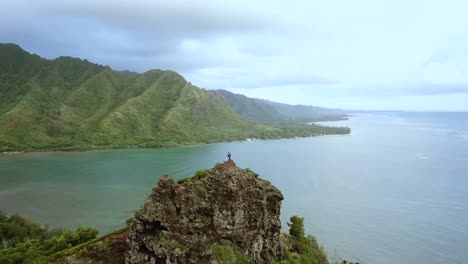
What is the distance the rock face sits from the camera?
109ft

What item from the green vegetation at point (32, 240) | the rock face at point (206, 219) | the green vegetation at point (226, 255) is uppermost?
the rock face at point (206, 219)

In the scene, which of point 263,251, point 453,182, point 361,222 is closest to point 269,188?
point 263,251

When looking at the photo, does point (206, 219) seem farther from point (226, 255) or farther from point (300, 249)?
point (300, 249)

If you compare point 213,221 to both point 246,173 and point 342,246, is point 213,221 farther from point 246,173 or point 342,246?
point 342,246

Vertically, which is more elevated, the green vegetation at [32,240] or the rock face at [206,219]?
the rock face at [206,219]

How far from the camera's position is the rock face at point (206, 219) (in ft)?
109

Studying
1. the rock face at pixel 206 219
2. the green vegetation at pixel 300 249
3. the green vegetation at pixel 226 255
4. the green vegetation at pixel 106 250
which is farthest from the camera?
the green vegetation at pixel 300 249

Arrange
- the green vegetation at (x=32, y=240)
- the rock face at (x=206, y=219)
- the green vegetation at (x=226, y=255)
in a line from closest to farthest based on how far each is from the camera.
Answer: the rock face at (x=206, y=219)
the green vegetation at (x=226, y=255)
the green vegetation at (x=32, y=240)

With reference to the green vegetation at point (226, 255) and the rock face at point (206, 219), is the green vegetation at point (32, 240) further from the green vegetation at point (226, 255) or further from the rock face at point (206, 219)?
the green vegetation at point (226, 255)

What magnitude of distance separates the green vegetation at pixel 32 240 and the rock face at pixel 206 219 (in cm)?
1126

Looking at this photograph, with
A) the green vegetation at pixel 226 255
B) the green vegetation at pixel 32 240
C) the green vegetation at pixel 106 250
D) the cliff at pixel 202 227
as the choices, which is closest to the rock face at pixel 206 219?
the cliff at pixel 202 227

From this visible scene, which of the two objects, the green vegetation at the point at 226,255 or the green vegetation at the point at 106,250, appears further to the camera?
the green vegetation at the point at 106,250

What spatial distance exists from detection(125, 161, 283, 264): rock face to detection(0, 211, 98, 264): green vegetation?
11260 mm

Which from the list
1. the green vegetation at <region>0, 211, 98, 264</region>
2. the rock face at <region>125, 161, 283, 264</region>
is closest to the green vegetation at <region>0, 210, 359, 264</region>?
the green vegetation at <region>0, 211, 98, 264</region>
